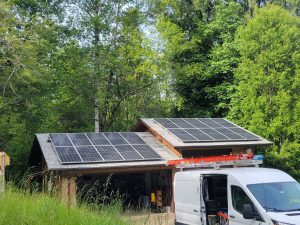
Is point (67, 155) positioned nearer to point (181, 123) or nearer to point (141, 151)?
point (141, 151)

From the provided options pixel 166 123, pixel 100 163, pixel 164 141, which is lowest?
pixel 100 163

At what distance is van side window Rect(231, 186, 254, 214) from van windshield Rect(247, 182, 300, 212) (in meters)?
0.24

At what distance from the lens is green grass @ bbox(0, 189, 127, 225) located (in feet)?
17.4

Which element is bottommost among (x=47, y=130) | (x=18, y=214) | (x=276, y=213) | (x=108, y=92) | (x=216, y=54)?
(x=276, y=213)

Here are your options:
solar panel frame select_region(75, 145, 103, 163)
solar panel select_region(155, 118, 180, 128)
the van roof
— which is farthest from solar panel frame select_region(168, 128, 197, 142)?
the van roof

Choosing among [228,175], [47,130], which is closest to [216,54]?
[47,130]

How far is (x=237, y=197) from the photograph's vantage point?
1072 centimetres

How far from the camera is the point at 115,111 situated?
33688mm

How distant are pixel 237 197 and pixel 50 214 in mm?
6454

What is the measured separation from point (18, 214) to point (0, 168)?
14.3 feet

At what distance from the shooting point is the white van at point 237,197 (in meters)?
9.74

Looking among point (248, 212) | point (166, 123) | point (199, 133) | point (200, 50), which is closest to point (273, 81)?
point (199, 133)

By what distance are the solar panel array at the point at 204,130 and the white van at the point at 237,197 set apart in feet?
25.1

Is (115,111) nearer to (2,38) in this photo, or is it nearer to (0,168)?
(2,38)
